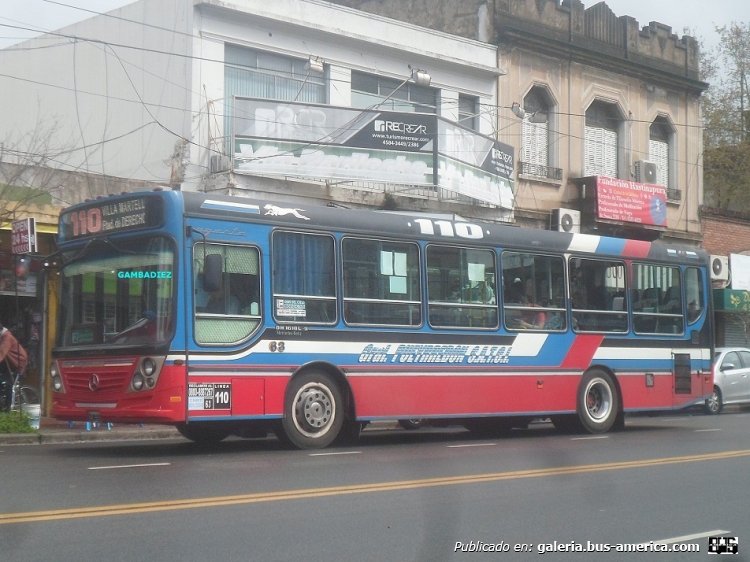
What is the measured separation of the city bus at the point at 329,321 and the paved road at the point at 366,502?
742 mm

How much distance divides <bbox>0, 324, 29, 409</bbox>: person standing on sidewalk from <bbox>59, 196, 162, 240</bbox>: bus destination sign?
3822mm

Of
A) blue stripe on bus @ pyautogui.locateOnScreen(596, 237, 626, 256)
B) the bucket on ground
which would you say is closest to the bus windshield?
the bucket on ground

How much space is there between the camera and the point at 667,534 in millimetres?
7980

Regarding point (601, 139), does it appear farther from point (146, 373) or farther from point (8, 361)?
point (146, 373)

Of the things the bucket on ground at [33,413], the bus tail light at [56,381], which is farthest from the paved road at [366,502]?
the bucket on ground at [33,413]

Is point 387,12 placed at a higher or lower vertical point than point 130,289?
higher

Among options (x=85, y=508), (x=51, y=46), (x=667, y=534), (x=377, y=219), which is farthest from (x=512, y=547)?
(x=51, y=46)

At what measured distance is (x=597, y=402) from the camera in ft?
56.5

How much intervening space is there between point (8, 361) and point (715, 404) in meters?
15.5

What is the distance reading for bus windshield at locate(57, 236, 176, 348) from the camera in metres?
12.3

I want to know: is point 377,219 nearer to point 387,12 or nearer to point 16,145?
point 16,145

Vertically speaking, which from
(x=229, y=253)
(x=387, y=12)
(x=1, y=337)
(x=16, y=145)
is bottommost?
(x=1, y=337)

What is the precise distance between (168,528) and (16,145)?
49.0 ft

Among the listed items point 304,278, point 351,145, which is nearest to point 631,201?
point 351,145
